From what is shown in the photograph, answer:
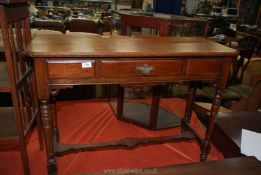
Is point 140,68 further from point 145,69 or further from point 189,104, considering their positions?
point 189,104

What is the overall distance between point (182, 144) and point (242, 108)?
1.04 m

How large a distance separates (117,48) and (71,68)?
0.27 m

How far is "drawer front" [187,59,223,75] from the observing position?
1.37 meters

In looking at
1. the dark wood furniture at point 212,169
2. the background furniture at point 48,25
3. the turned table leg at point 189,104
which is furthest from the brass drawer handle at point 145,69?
the background furniture at point 48,25

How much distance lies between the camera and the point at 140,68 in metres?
1.27

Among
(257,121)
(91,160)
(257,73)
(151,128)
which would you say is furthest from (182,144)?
(257,73)

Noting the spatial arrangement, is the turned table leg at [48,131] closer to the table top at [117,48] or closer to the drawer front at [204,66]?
the table top at [117,48]

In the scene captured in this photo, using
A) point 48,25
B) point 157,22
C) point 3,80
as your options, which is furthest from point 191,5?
point 3,80

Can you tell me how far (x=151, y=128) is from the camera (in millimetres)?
2041

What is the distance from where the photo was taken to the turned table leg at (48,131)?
1254 mm

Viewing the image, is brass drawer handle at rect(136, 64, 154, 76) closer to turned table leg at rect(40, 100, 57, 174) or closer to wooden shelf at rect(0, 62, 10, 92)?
turned table leg at rect(40, 100, 57, 174)

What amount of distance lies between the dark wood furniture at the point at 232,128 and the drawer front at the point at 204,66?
56 centimetres

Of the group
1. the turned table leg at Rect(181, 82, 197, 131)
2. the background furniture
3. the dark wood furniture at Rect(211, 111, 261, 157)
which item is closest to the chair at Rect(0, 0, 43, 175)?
the turned table leg at Rect(181, 82, 197, 131)

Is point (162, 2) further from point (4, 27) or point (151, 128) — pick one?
point (4, 27)
